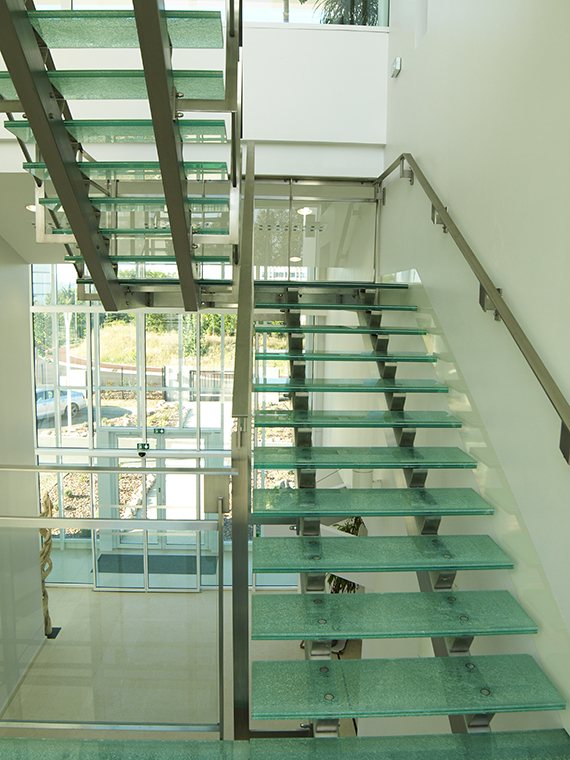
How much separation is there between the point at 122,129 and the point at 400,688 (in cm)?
281

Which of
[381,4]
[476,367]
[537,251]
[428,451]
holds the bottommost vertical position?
[428,451]

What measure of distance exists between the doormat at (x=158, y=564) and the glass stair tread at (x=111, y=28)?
7.34ft

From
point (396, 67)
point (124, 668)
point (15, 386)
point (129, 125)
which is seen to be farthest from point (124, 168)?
point (15, 386)

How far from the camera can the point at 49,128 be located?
2.67 m

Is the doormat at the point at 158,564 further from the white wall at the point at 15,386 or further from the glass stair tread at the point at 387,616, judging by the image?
the white wall at the point at 15,386

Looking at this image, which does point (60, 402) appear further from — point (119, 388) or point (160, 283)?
point (160, 283)

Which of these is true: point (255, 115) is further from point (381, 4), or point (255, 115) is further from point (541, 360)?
point (541, 360)

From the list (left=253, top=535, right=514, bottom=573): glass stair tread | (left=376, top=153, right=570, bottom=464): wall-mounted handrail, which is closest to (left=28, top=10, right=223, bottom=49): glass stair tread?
(left=376, top=153, right=570, bottom=464): wall-mounted handrail

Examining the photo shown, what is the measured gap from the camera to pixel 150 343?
9.40 meters

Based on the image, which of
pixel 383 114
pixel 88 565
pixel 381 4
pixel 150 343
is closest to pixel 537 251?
pixel 88 565

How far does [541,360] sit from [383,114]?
3826 millimetres

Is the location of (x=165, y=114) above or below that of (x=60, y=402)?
above

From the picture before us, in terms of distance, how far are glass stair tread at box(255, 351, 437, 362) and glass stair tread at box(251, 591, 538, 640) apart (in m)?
1.55

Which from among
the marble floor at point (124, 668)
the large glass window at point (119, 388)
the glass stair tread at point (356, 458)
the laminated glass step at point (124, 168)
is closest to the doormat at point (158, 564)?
the marble floor at point (124, 668)
